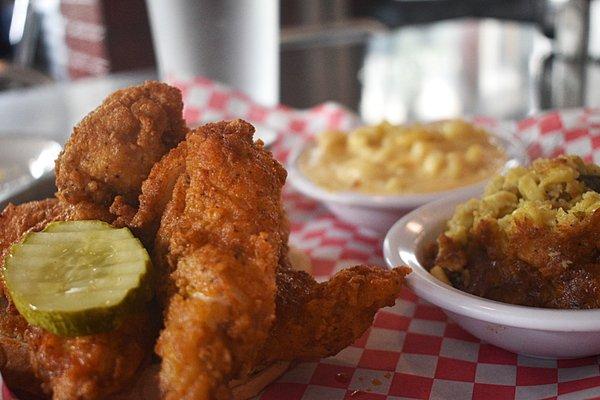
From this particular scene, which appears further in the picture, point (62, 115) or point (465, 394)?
point (62, 115)

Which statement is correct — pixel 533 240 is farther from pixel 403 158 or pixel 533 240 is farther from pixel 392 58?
pixel 392 58

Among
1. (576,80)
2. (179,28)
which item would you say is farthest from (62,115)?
(576,80)

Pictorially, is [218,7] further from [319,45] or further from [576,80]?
[576,80]

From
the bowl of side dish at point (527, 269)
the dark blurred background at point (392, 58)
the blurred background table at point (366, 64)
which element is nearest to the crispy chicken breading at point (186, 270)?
the bowl of side dish at point (527, 269)

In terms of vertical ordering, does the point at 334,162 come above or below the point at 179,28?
below

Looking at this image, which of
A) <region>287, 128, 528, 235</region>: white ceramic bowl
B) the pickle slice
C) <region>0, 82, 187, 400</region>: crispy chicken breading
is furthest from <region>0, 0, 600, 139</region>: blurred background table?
the pickle slice


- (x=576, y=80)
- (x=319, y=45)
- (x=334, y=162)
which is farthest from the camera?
(x=319, y=45)

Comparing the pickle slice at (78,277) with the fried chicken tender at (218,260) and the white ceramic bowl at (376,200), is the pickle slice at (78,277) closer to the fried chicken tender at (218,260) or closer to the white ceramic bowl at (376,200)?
the fried chicken tender at (218,260)
